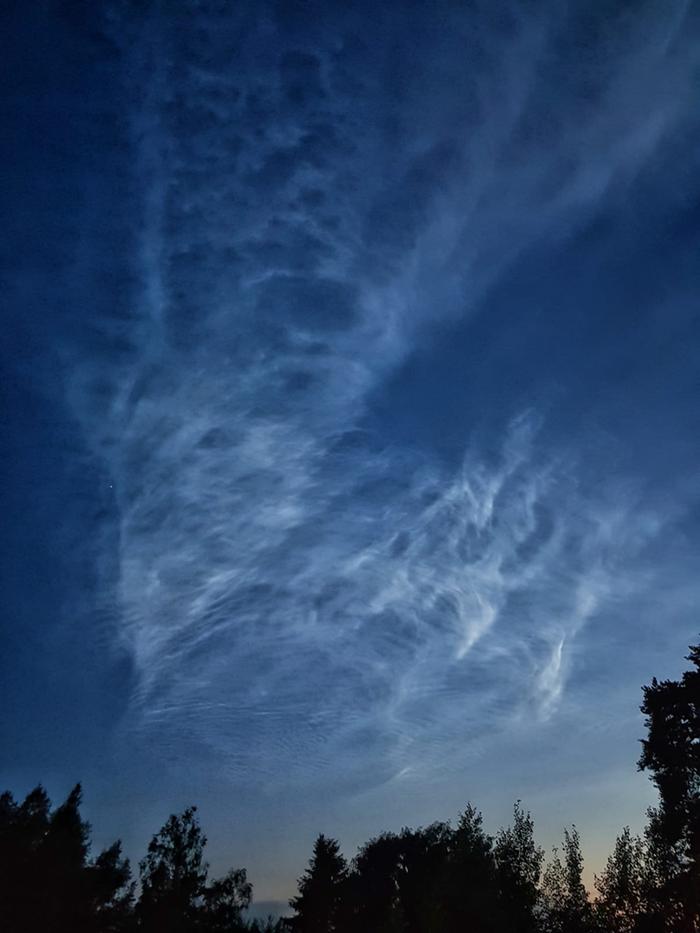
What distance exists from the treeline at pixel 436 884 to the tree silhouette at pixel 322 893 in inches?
6.2

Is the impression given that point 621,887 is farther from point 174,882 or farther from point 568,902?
point 174,882

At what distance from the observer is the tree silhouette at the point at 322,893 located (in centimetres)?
7306

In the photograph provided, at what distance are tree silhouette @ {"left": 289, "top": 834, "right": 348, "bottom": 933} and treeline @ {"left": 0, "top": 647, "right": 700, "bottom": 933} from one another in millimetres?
156

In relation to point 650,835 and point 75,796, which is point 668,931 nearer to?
point 650,835

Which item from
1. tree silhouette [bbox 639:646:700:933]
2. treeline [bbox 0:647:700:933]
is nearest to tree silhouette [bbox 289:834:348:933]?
treeline [bbox 0:647:700:933]

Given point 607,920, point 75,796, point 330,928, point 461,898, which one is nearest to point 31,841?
point 75,796

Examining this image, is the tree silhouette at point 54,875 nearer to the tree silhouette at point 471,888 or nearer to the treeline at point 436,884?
the treeline at point 436,884

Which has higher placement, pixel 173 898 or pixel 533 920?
pixel 173 898

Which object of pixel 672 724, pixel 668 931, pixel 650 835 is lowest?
pixel 668 931

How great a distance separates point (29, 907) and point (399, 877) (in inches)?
1916

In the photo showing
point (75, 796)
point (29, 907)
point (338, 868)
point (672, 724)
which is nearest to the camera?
point (672, 724)

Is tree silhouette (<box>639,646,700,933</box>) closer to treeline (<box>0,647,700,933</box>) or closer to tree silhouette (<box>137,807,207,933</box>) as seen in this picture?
treeline (<box>0,647,700,933</box>)

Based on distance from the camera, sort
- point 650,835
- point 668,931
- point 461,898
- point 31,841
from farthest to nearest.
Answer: point 31,841, point 461,898, point 650,835, point 668,931

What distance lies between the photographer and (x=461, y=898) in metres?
58.5
